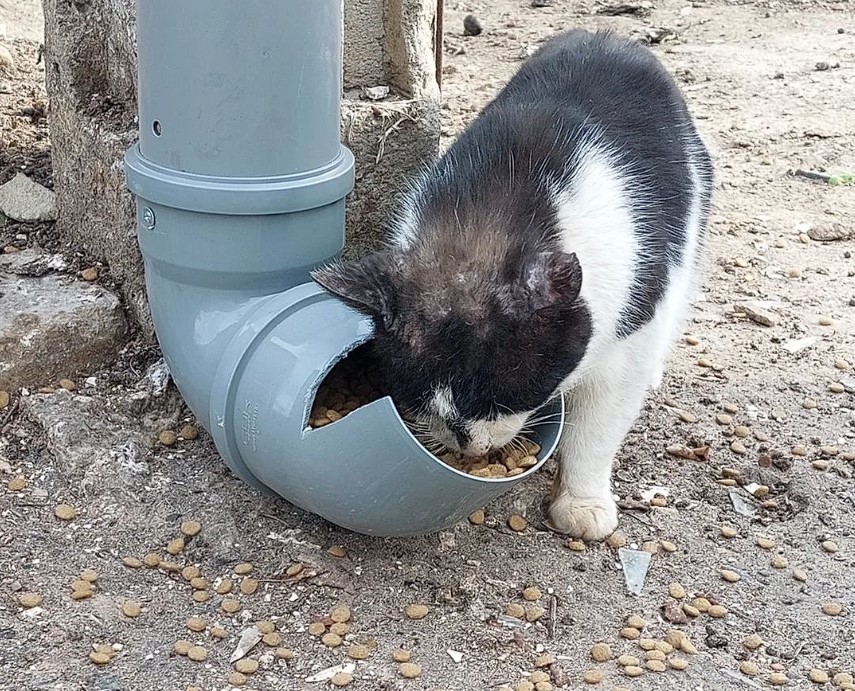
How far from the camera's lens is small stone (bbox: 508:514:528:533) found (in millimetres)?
2709

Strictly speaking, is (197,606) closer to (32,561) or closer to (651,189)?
(32,561)

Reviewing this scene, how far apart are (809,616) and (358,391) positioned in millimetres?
1137

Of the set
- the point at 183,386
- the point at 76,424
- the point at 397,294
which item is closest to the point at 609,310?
the point at 397,294

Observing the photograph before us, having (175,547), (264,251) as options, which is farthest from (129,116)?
(175,547)

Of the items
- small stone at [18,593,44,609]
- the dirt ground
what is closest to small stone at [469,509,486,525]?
the dirt ground

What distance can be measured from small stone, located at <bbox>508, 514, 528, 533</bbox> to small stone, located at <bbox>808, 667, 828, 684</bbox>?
0.74 m

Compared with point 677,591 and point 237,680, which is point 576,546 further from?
point 237,680

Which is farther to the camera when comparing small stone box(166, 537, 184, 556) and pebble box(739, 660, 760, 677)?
small stone box(166, 537, 184, 556)

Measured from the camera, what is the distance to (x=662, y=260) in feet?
8.73

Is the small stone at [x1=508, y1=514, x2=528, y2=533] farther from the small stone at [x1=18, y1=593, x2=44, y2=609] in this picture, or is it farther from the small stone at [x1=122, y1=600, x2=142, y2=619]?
the small stone at [x1=18, y1=593, x2=44, y2=609]

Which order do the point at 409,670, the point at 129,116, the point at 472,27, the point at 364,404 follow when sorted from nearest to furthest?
the point at 409,670
the point at 364,404
the point at 129,116
the point at 472,27

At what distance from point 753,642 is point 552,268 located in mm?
946

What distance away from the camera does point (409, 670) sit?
2.21m

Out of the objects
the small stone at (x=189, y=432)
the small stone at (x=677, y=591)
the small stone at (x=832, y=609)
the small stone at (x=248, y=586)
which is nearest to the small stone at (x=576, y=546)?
the small stone at (x=677, y=591)
